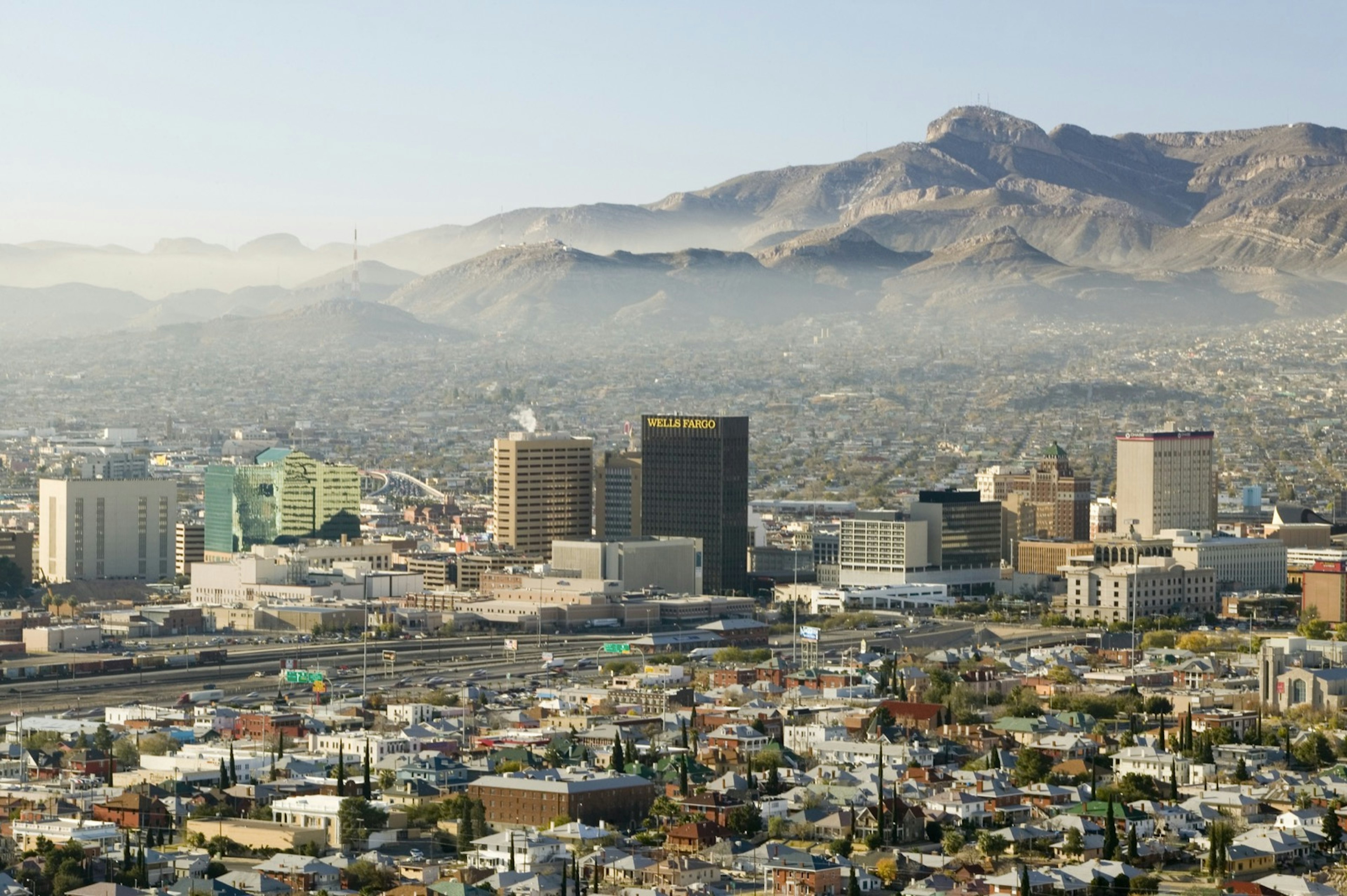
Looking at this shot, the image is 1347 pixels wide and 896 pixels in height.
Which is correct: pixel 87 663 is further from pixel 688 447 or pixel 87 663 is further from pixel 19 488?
pixel 19 488

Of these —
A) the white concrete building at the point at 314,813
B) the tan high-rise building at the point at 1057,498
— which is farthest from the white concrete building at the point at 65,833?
the tan high-rise building at the point at 1057,498

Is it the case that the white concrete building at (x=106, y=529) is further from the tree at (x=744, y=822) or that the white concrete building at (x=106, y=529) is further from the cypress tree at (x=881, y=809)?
the tree at (x=744, y=822)

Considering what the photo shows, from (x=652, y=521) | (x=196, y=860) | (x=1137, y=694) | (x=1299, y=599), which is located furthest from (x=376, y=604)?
(x=196, y=860)

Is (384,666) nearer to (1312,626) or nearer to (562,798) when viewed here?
(1312,626)

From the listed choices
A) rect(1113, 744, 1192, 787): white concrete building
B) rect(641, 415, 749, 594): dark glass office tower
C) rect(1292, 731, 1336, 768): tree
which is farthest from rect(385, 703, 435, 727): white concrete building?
rect(641, 415, 749, 594): dark glass office tower

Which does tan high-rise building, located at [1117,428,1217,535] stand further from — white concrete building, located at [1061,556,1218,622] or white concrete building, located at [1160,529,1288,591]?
white concrete building, located at [1061,556,1218,622]

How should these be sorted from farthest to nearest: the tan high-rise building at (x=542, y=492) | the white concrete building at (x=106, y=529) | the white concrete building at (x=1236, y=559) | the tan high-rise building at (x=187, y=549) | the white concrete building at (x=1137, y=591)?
1. the tan high-rise building at (x=187, y=549)
2. the tan high-rise building at (x=542, y=492)
3. the white concrete building at (x=106, y=529)
4. the white concrete building at (x=1236, y=559)
5. the white concrete building at (x=1137, y=591)
